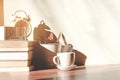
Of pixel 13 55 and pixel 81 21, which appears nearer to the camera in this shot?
pixel 13 55

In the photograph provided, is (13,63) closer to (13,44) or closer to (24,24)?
(13,44)

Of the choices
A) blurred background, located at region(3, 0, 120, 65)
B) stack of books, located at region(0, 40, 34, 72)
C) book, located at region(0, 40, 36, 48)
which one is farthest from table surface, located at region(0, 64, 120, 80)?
blurred background, located at region(3, 0, 120, 65)

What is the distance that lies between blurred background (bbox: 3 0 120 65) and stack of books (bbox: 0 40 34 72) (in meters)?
0.32

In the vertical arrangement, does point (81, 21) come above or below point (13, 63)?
above

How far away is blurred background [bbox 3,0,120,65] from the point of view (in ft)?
4.93

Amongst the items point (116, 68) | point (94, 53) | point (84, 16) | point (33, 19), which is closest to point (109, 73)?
point (116, 68)

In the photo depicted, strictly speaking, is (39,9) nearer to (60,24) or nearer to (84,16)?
(60,24)

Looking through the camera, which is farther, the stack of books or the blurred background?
the blurred background

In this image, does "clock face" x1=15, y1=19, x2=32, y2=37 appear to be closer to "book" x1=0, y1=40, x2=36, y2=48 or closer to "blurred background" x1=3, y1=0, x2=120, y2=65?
"blurred background" x1=3, y1=0, x2=120, y2=65

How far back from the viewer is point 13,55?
124 centimetres

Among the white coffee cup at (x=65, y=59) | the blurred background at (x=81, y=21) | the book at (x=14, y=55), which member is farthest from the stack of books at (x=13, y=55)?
the blurred background at (x=81, y=21)

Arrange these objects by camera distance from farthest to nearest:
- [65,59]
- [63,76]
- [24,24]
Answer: [24,24] < [65,59] < [63,76]

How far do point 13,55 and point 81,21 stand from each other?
555 millimetres

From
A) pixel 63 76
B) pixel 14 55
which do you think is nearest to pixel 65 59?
pixel 63 76
